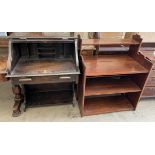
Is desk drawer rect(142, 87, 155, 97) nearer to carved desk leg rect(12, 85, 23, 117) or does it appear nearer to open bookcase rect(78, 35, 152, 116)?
open bookcase rect(78, 35, 152, 116)

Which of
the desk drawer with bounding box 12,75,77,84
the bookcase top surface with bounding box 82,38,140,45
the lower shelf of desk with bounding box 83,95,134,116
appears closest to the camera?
the desk drawer with bounding box 12,75,77,84

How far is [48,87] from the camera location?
97.3 inches

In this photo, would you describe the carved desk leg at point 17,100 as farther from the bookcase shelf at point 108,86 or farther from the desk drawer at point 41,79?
the bookcase shelf at point 108,86

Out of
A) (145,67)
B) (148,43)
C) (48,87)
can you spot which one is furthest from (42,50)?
(148,43)

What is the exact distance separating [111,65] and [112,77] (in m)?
0.35

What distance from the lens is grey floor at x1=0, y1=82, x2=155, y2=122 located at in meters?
2.11

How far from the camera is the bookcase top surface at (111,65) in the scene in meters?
1.88

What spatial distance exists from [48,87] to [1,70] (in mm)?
859

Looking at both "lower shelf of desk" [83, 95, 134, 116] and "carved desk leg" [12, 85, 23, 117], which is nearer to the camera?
"carved desk leg" [12, 85, 23, 117]

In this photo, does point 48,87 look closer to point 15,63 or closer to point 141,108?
point 15,63

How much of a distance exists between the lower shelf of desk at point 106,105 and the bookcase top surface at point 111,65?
64cm

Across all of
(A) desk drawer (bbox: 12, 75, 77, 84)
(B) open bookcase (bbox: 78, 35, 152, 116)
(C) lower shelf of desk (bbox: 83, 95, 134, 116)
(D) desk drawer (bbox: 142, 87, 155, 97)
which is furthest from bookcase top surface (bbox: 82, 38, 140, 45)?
(C) lower shelf of desk (bbox: 83, 95, 134, 116)

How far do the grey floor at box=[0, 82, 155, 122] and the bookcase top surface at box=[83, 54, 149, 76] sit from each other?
2.25 ft

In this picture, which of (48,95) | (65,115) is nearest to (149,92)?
(65,115)
